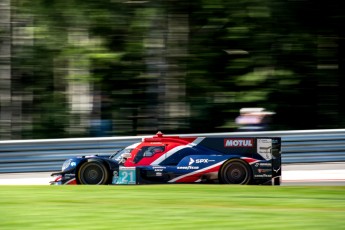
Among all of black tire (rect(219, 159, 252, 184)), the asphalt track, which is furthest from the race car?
the asphalt track

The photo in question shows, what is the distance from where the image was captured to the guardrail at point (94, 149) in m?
18.3

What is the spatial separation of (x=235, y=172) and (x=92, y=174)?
8.37 ft

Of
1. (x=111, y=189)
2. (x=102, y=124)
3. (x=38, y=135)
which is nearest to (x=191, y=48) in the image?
(x=102, y=124)

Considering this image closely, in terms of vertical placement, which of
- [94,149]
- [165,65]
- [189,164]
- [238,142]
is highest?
[165,65]

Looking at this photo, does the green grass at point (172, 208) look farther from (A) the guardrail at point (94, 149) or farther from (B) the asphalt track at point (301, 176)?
(A) the guardrail at point (94, 149)

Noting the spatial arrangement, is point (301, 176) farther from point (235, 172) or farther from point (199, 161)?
point (199, 161)

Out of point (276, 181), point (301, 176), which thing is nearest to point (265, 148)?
point (276, 181)

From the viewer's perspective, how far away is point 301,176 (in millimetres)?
16750

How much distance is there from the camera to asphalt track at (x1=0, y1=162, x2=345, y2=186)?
15711mm

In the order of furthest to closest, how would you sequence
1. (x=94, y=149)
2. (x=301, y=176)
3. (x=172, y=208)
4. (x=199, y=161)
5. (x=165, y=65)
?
(x=165, y=65)
(x=94, y=149)
(x=301, y=176)
(x=199, y=161)
(x=172, y=208)

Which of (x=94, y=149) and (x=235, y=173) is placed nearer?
(x=235, y=173)

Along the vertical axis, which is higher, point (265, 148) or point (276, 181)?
point (265, 148)

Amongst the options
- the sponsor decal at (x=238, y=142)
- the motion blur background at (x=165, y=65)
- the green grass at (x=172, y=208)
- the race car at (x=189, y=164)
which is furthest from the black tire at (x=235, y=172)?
the motion blur background at (x=165, y=65)

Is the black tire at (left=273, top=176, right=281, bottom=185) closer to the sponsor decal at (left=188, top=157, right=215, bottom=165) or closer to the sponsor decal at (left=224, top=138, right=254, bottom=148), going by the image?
the sponsor decal at (left=224, top=138, right=254, bottom=148)
